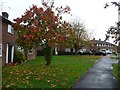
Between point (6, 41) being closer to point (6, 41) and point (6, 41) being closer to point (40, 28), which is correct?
point (6, 41)

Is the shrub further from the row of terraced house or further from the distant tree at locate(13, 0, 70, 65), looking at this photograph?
the distant tree at locate(13, 0, 70, 65)

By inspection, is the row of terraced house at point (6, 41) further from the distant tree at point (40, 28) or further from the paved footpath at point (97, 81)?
the paved footpath at point (97, 81)

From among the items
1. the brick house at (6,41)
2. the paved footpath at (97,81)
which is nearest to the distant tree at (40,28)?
the brick house at (6,41)

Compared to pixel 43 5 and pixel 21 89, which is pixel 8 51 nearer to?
pixel 43 5

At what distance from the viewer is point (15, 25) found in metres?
28.0

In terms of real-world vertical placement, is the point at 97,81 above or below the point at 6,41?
below

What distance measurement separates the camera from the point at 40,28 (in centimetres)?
2653

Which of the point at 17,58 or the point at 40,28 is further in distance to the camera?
the point at 17,58

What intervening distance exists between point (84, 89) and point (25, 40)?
1435 cm

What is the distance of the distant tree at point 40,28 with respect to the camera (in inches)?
1033

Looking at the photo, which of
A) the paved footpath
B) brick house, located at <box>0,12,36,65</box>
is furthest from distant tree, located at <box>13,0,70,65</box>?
the paved footpath

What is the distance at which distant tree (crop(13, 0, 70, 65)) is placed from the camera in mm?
26250

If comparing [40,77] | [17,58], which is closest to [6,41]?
[17,58]

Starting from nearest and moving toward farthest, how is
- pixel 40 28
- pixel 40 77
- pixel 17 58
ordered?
1. pixel 40 77
2. pixel 40 28
3. pixel 17 58
